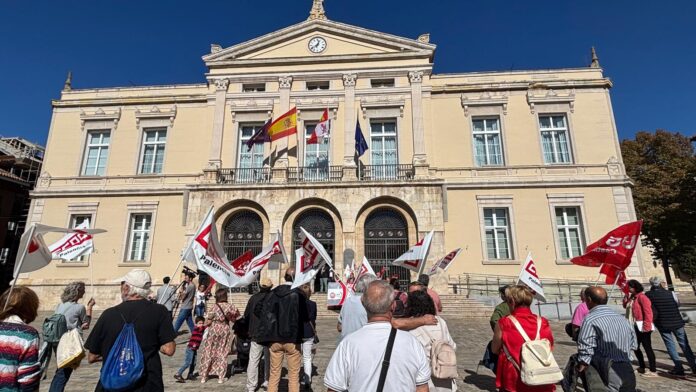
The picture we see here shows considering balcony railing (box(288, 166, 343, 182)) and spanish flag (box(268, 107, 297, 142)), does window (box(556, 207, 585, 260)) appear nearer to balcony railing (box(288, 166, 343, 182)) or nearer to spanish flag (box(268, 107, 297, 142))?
balcony railing (box(288, 166, 343, 182))

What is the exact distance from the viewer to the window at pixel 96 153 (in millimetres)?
21094

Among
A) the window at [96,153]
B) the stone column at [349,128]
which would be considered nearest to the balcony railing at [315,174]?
the stone column at [349,128]

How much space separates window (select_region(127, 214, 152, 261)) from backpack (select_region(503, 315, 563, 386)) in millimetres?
19893

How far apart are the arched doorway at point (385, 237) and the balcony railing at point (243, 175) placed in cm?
597

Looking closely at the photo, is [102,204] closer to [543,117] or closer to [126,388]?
[126,388]

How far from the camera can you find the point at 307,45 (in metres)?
21.9

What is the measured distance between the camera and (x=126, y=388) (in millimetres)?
3109

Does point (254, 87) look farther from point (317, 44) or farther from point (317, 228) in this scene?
point (317, 228)

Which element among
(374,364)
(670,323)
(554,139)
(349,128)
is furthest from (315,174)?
(374,364)

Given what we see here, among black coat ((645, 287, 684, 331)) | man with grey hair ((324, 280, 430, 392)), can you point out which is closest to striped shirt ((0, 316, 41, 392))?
man with grey hair ((324, 280, 430, 392))

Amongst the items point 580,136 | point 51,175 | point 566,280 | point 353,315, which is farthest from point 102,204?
point 580,136

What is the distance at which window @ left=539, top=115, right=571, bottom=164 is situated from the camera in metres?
19.3

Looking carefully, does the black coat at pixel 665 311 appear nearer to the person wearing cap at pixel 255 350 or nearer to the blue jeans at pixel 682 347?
the blue jeans at pixel 682 347

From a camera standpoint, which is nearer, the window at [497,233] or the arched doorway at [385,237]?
the window at [497,233]
